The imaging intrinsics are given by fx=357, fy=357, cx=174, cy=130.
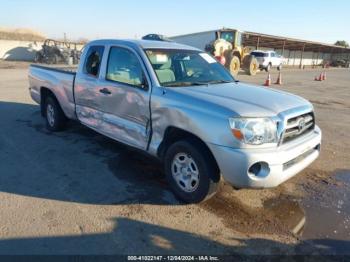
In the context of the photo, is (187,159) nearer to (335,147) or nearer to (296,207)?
(296,207)

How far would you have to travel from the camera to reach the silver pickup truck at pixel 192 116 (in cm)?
369

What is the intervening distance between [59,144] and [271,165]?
13.2 ft

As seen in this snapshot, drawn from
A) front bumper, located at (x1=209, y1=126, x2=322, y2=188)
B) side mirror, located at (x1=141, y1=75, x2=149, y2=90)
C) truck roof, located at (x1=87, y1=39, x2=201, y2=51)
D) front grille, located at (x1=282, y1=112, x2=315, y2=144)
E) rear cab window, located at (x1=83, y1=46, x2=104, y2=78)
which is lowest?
front bumper, located at (x1=209, y1=126, x2=322, y2=188)

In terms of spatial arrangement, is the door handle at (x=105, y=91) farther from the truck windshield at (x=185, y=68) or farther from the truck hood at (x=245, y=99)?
the truck hood at (x=245, y=99)

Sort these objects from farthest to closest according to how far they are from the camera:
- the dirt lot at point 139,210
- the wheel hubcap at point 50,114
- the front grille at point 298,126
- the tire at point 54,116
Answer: the wheel hubcap at point 50,114 → the tire at point 54,116 → the front grille at point 298,126 → the dirt lot at point 139,210

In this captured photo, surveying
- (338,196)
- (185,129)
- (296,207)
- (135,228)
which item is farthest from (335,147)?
(135,228)

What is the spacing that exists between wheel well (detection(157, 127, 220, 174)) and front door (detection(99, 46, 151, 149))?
11.4 inches

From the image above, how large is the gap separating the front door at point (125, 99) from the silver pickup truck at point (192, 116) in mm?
13

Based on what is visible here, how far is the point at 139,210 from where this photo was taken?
13.3 ft

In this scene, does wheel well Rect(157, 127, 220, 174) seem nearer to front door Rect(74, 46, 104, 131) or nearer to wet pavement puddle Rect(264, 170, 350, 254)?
wet pavement puddle Rect(264, 170, 350, 254)

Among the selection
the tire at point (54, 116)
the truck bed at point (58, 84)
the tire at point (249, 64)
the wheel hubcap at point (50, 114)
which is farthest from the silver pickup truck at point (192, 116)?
the tire at point (249, 64)

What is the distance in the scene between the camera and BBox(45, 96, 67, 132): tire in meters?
6.89

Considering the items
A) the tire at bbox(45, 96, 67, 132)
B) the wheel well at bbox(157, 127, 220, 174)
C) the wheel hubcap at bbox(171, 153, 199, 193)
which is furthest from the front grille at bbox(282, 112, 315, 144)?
the tire at bbox(45, 96, 67, 132)

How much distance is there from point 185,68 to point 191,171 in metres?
1.63
